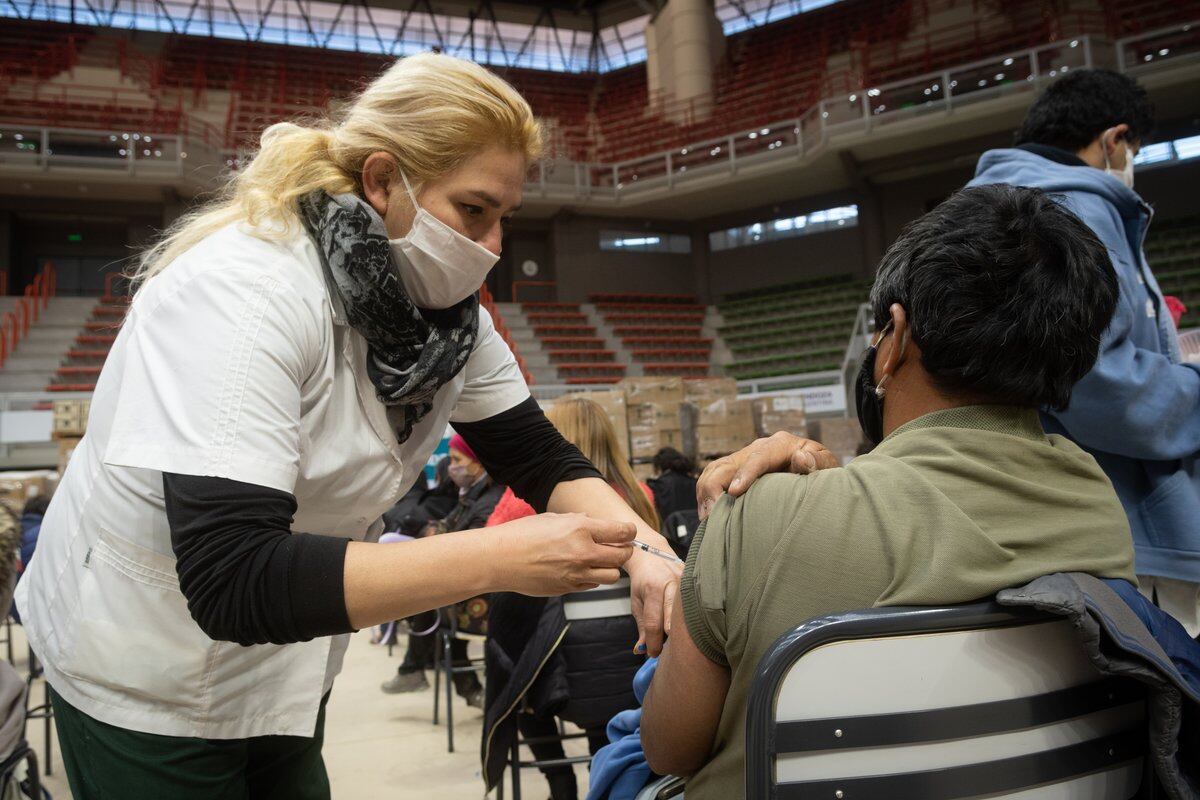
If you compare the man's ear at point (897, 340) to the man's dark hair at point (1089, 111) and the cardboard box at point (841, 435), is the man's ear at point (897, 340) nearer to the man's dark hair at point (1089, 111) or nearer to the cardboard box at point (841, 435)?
the man's dark hair at point (1089, 111)

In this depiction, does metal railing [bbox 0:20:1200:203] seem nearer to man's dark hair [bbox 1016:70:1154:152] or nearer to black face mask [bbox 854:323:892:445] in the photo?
man's dark hair [bbox 1016:70:1154:152]

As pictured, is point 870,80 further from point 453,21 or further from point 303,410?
point 303,410

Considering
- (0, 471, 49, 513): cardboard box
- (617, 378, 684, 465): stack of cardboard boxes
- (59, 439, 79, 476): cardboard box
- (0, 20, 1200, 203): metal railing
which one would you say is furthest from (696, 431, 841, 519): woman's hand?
(0, 20, 1200, 203): metal railing

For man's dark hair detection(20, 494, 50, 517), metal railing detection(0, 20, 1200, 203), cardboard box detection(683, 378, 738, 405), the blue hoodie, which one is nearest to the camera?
the blue hoodie

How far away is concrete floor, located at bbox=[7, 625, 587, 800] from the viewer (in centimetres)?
300

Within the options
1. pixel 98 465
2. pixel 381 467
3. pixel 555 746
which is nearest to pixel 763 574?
pixel 381 467

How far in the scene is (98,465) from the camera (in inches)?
39.6

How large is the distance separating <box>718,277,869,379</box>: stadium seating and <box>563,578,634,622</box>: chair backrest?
38.5ft

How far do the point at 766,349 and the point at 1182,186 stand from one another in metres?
7.21

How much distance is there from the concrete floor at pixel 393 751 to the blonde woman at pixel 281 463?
1.98 metres

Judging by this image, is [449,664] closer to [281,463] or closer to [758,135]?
[281,463]

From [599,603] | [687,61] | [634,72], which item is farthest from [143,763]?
[634,72]

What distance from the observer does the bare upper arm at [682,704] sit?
0.95m

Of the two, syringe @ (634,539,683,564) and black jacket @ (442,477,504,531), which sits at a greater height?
syringe @ (634,539,683,564)
